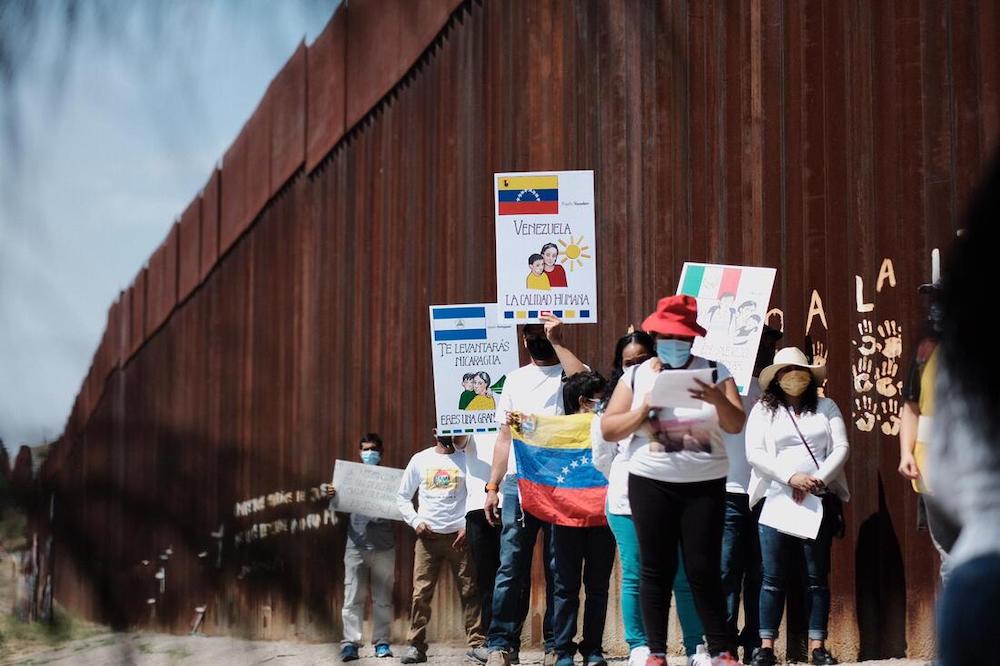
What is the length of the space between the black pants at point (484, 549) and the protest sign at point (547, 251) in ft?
4.77

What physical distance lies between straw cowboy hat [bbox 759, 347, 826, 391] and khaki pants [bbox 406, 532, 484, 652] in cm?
236

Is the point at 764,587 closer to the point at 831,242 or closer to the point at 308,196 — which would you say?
the point at 831,242

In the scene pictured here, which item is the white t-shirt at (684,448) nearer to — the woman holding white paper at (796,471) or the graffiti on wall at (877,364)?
the woman holding white paper at (796,471)

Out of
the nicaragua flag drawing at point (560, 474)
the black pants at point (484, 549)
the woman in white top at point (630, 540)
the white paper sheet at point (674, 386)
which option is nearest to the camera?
the white paper sheet at point (674, 386)

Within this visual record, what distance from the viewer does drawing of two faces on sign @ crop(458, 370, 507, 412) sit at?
8.99 m

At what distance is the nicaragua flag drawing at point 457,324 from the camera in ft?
29.8

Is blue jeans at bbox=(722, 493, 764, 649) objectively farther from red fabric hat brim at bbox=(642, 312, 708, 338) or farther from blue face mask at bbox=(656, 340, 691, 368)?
red fabric hat brim at bbox=(642, 312, 708, 338)

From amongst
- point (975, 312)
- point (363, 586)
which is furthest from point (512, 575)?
point (975, 312)

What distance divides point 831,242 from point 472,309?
216cm

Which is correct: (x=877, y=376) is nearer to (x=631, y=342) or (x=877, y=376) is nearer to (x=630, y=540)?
(x=631, y=342)

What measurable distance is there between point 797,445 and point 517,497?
1534 millimetres

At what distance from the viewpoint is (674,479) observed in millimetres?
6402

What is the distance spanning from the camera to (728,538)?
8133 millimetres

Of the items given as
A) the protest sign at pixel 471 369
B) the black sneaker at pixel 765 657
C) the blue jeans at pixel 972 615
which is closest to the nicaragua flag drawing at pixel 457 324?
the protest sign at pixel 471 369
